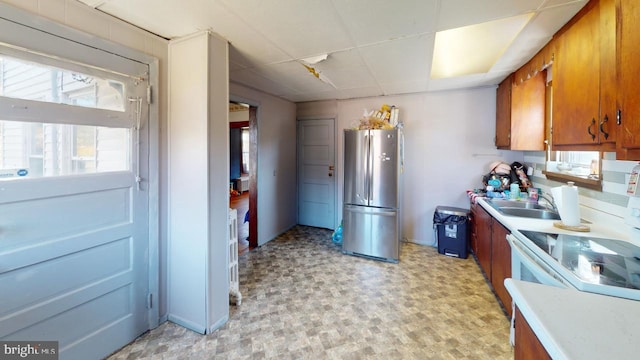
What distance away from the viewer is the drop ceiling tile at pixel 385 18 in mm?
1609

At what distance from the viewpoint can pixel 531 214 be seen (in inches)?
95.5

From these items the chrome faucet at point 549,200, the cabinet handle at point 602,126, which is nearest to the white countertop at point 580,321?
the cabinet handle at point 602,126

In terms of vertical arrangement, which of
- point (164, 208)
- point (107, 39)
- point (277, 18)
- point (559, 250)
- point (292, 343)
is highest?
point (277, 18)

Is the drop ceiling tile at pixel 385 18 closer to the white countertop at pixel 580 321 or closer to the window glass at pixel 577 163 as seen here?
the white countertop at pixel 580 321

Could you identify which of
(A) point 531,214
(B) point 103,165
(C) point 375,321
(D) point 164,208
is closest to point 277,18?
(B) point 103,165

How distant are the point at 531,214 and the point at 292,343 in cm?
247

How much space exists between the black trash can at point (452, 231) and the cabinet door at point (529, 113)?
110 cm

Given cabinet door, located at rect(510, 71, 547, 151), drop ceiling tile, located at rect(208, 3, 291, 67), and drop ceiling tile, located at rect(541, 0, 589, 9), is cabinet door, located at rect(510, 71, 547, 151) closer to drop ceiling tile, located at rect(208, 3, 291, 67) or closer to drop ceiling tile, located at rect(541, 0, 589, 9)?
drop ceiling tile, located at rect(541, 0, 589, 9)

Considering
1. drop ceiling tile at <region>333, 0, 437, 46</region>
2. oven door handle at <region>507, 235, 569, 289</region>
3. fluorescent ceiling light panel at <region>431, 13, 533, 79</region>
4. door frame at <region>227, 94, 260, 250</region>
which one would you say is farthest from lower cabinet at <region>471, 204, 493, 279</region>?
door frame at <region>227, 94, 260, 250</region>

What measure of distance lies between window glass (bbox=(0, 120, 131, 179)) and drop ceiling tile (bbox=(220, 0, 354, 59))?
Result: 4.06 feet

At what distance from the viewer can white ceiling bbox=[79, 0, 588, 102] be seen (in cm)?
161

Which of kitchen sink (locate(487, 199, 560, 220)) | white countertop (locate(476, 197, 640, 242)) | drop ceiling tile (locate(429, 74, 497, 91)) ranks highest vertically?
drop ceiling tile (locate(429, 74, 497, 91))

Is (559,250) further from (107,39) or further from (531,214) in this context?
(107,39)

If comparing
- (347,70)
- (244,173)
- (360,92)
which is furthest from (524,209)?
(244,173)
